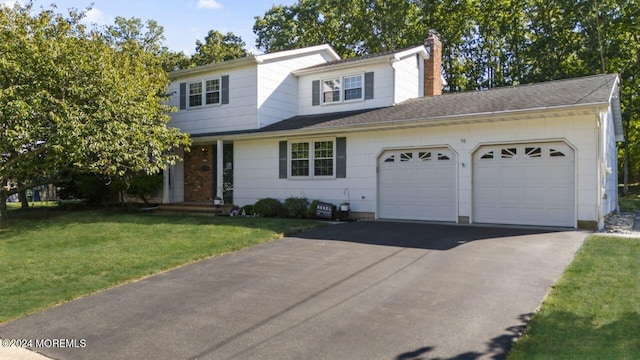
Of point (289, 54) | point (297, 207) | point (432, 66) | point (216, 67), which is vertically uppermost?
point (289, 54)

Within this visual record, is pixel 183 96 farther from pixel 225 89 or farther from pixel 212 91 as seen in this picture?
pixel 225 89

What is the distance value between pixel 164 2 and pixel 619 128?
1745 centimetres

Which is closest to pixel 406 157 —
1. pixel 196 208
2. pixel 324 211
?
pixel 324 211

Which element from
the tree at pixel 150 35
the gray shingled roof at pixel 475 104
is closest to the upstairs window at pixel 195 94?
the gray shingled roof at pixel 475 104

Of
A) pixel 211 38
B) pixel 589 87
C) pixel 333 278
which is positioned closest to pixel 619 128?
pixel 589 87

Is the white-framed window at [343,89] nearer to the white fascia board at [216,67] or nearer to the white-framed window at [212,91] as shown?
the white fascia board at [216,67]

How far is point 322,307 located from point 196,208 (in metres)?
12.0

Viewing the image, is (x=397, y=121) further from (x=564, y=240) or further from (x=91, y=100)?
(x=91, y=100)

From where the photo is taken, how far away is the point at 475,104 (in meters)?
13.0

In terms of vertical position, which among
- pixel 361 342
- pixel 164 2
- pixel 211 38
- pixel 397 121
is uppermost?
pixel 211 38

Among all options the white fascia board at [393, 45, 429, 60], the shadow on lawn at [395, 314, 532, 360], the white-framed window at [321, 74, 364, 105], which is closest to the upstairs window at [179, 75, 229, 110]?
the white-framed window at [321, 74, 364, 105]

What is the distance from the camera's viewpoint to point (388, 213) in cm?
1341

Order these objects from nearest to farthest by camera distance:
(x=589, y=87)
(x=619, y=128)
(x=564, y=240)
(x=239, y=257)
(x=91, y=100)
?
1. (x=239, y=257)
2. (x=564, y=240)
3. (x=91, y=100)
4. (x=589, y=87)
5. (x=619, y=128)

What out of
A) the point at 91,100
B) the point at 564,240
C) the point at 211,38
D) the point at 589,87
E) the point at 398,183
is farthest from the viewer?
the point at 211,38
